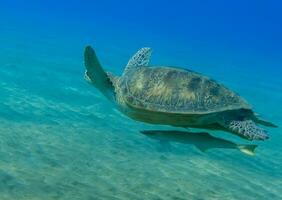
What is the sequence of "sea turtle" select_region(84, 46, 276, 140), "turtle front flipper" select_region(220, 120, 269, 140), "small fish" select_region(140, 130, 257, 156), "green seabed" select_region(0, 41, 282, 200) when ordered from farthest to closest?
"green seabed" select_region(0, 41, 282, 200) < "sea turtle" select_region(84, 46, 276, 140) < "small fish" select_region(140, 130, 257, 156) < "turtle front flipper" select_region(220, 120, 269, 140)

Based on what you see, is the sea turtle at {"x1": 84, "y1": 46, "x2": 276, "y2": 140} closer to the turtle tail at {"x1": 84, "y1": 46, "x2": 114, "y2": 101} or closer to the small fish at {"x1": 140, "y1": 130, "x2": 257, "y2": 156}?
the turtle tail at {"x1": 84, "y1": 46, "x2": 114, "y2": 101}

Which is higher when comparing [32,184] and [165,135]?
[165,135]

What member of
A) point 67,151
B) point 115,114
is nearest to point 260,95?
point 115,114

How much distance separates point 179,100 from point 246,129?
1.11m

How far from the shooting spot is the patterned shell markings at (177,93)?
6438mm

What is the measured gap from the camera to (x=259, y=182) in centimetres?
998

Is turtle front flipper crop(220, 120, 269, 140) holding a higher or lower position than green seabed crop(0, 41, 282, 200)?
higher

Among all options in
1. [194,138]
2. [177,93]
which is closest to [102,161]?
[177,93]

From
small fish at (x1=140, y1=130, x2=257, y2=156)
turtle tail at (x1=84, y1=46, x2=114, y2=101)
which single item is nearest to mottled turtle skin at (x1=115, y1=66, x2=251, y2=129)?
turtle tail at (x1=84, y1=46, x2=114, y2=101)

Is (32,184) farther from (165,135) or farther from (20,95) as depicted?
(20,95)

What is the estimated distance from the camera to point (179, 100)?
21.5 feet

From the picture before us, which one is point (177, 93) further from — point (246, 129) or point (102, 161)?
point (102, 161)

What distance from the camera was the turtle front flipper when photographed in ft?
19.2

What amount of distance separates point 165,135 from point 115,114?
7940 mm
